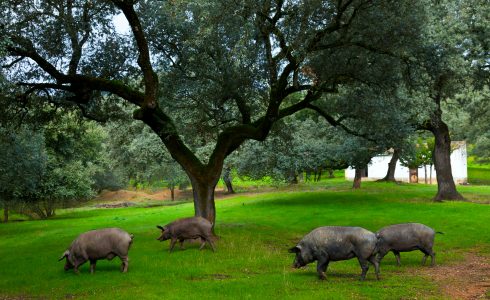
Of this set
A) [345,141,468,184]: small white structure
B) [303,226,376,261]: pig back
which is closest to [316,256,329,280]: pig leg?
[303,226,376,261]: pig back

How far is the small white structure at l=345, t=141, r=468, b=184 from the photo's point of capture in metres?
80.2

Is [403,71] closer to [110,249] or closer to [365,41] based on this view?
[365,41]

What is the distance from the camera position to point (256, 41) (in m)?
24.7

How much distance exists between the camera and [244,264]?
63.9 feet

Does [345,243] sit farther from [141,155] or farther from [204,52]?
[141,155]

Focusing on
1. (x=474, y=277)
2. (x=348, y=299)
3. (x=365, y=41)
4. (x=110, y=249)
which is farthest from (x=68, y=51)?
(x=474, y=277)

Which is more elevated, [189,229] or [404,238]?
[189,229]

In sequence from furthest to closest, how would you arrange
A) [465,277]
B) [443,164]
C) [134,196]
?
[134,196] → [443,164] → [465,277]

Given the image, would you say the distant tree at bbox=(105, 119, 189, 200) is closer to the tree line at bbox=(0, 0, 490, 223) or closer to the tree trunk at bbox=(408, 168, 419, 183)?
the tree line at bbox=(0, 0, 490, 223)

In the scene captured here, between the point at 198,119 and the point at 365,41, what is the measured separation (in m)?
11.8

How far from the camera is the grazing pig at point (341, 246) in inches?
623

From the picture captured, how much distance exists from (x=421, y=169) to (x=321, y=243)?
72.9 metres

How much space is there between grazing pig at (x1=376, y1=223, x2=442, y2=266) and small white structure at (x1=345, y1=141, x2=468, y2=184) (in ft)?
197

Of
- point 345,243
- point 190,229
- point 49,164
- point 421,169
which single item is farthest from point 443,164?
point 421,169
